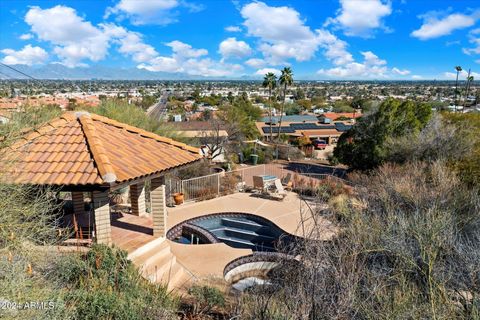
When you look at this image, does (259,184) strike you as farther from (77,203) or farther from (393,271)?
(393,271)

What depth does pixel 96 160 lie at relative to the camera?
25.3ft

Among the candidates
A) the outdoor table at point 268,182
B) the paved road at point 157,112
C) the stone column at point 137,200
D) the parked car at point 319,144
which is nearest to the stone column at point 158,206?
the stone column at point 137,200

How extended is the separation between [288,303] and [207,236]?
7686 mm

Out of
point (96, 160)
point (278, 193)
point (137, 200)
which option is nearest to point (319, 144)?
point (278, 193)

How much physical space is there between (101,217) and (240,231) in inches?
277

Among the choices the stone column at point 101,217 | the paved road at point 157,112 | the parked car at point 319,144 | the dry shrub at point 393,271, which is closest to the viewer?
the dry shrub at point 393,271

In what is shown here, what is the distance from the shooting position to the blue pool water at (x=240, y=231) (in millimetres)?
13203

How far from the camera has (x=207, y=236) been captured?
12.4 m

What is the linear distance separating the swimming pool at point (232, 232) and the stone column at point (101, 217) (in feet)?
14.7

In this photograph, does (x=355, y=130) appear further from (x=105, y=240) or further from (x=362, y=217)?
(x=105, y=240)

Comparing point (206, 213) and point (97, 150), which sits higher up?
point (97, 150)

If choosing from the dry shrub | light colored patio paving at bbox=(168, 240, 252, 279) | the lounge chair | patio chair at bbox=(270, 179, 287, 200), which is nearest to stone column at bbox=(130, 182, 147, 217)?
light colored patio paving at bbox=(168, 240, 252, 279)

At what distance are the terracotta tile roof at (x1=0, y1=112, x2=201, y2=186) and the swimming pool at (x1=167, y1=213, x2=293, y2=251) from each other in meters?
3.70

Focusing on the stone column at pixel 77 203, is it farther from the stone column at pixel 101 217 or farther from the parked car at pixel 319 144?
the parked car at pixel 319 144
